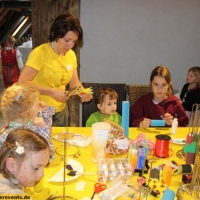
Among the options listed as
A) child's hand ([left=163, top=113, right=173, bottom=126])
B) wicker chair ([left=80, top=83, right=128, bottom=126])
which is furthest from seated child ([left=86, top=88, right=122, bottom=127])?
child's hand ([left=163, top=113, right=173, bottom=126])

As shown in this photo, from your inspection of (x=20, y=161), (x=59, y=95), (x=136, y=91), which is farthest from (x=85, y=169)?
(x=136, y=91)

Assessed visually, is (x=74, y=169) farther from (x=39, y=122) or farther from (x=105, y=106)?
(x=105, y=106)

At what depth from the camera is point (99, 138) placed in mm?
1552

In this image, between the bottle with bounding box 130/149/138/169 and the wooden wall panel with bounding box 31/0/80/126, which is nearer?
the bottle with bounding box 130/149/138/169

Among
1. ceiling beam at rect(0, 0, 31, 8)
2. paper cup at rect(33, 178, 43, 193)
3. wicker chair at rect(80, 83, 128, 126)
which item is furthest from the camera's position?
ceiling beam at rect(0, 0, 31, 8)

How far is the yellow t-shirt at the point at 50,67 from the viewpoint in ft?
6.85

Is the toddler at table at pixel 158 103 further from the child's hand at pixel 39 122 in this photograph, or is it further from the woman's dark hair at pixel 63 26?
the child's hand at pixel 39 122

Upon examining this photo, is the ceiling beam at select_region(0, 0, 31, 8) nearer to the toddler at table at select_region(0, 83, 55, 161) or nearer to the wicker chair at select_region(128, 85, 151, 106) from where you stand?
the wicker chair at select_region(128, 85, 151, 106)

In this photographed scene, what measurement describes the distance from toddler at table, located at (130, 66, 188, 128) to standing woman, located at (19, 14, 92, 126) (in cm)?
54

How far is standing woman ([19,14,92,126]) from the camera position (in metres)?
2.01

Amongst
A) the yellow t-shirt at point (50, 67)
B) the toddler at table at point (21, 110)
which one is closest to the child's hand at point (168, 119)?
the yellow t-shirt at point (50, 67)

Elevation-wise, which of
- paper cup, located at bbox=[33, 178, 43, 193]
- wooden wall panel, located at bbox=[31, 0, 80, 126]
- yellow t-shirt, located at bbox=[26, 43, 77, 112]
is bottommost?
paper cup, located at bbox=[33, 178, 43, 193]

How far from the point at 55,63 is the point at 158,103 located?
3.02ft

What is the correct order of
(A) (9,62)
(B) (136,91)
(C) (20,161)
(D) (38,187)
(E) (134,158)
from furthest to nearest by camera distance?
(A) (9,62) < (B) (136,91) < (E) (134,158) < (D) (38,187) < (C) (20,161)
